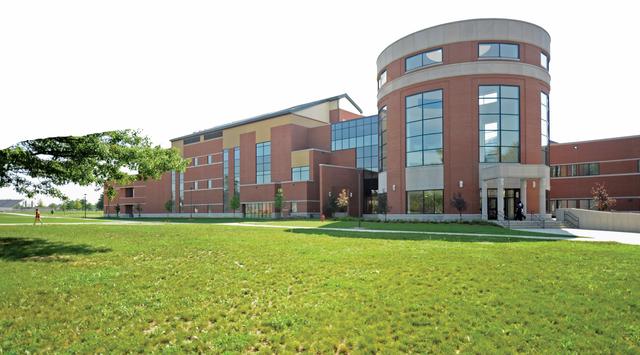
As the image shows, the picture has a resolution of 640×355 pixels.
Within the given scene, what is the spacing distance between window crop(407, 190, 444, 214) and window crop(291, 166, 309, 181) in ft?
77.9

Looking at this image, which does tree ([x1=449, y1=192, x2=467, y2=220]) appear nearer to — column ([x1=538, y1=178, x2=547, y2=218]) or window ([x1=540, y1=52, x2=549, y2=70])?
column ([x1=538, y1=178, x2=547, y2=218])

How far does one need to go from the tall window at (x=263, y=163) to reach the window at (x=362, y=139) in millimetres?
12487

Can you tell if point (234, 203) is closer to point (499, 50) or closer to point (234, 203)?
point (234, 203)

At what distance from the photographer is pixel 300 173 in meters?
64.5

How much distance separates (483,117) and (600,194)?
20514mm

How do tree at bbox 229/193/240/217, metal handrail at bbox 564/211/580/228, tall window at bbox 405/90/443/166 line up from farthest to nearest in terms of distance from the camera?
tree at bbox 229/193/240/217 < tall window at bbox 405/90/443/166 < metal handrail at bbox 564/211/580/228

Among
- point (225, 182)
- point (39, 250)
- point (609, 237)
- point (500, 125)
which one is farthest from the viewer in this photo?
point (225, 182)

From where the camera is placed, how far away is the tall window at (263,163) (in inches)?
2736

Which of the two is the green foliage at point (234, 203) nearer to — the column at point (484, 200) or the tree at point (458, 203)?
the tree at point (458, 203)

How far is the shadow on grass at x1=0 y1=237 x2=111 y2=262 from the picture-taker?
49.4ft

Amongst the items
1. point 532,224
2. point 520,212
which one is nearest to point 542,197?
point 520,212

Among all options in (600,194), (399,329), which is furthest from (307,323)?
(600,194)

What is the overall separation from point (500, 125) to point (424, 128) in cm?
720

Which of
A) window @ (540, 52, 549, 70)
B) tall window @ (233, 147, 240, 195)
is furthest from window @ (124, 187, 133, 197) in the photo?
window @ (540, 52, 549, 70)
